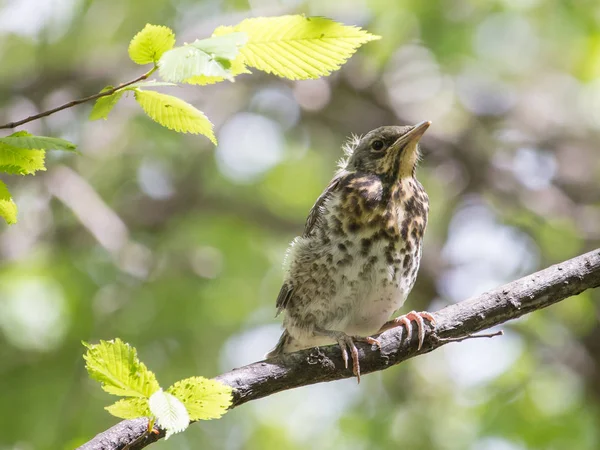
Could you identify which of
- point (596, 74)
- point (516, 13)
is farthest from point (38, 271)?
point (596, 74)

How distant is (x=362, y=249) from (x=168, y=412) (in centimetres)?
220

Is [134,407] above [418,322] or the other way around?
the other way around

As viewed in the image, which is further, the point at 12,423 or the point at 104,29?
the point at 104,29

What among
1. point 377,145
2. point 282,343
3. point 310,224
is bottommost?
point 282,343

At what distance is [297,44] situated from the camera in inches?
74.9

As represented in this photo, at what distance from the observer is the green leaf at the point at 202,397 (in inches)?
77.7

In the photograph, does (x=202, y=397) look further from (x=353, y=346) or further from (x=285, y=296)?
(x=285, y=296)

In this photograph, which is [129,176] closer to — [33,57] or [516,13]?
[33,57]

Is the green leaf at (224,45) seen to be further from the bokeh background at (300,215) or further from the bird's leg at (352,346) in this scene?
the bokeh background at (300,215)

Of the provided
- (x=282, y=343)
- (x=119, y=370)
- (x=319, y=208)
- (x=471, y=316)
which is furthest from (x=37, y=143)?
(x=282, y=343)

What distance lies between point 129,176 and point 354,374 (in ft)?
20.5

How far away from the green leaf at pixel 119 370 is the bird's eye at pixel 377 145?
8.40 ft

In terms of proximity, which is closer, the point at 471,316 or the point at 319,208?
the point at 471,316

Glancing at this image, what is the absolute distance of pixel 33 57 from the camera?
7695 mm
